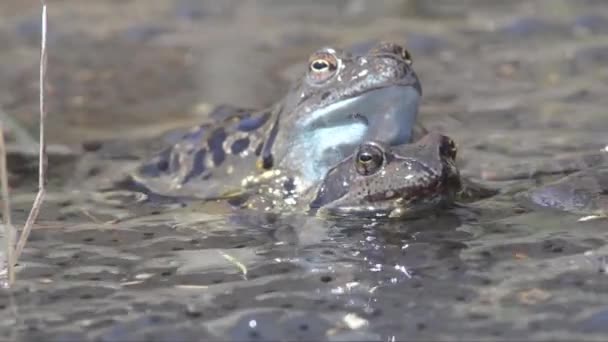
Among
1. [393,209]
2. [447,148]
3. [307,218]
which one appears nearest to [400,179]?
[393,209]

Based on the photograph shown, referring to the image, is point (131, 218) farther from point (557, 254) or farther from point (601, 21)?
Result: point (601, 21)

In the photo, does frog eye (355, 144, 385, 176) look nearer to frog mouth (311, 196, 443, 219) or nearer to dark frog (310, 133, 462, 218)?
dark frog (310, 133, 462, 218)

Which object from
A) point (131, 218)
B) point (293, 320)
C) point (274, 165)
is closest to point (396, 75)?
point (274, 165)

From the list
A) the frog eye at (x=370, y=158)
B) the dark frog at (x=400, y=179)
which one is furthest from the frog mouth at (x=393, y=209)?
the frog eye at (x=370, y=158)

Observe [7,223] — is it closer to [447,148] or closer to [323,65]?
[447,148]

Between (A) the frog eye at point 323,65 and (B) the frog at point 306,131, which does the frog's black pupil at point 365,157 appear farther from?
(A) the frog eye at point 323,65

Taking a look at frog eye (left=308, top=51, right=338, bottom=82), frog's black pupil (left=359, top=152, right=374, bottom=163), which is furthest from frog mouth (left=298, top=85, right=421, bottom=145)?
frog's black pupil (left=359, top=152, right=374, bottom=163)

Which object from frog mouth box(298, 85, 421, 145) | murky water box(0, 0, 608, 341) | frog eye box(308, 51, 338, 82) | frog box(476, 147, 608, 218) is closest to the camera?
murky water box(0, 0, 608, 341)
